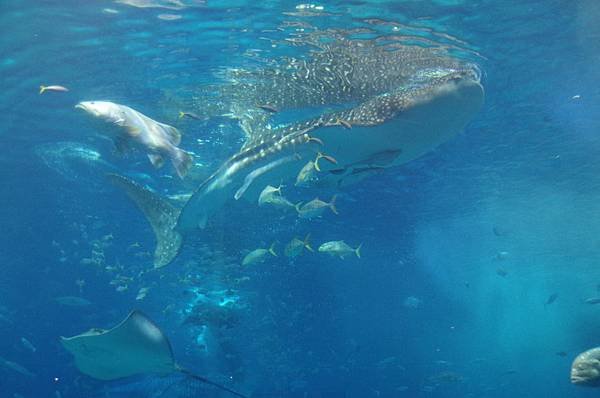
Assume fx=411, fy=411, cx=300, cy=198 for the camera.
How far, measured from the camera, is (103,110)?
5578 millimetres

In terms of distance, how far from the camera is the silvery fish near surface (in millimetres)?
6805

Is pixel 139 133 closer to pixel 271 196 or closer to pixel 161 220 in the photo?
pixel 271 196

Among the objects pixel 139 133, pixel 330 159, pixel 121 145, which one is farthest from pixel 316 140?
pixel 121 145

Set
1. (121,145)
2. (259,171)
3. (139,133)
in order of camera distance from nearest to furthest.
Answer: (139,133) < (121,145) < (259,171)

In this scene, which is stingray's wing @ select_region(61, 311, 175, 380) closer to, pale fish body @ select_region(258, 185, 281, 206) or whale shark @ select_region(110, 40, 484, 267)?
whale shark @ select_region(110, 40, 484, 267)

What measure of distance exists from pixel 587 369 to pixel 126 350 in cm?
766

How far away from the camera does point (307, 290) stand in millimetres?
39281

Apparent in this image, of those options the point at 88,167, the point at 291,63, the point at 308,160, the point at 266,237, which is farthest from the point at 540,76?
the point at 88,167

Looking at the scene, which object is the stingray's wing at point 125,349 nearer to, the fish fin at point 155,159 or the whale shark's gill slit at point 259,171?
the fish fin at point 155,159

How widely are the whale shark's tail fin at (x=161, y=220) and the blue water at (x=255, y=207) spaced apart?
3.00m

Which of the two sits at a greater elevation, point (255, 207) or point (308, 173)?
point (308, 173)

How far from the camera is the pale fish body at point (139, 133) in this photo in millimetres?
5598

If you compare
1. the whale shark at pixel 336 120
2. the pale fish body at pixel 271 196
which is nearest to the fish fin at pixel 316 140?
the whale shark at pixel 336 120

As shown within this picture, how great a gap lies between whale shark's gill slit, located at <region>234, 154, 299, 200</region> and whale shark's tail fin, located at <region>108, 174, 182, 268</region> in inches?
84.8
